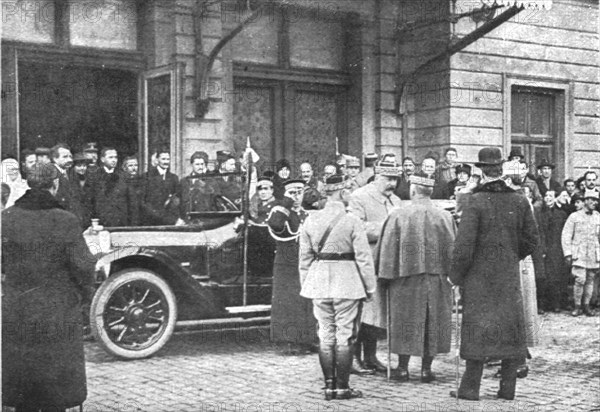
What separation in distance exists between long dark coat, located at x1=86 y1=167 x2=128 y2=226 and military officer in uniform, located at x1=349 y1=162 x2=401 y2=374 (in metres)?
2.73

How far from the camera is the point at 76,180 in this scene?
8.62 m

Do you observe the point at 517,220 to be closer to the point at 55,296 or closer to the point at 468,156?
the point at 55,296

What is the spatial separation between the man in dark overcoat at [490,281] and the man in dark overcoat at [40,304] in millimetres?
2659

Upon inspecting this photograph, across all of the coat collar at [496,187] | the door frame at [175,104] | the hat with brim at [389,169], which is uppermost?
the door frame at [175,104]

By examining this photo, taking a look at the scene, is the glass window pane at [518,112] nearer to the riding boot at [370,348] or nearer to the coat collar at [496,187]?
the riding boot at [370,348]

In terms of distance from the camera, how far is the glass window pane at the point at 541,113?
1457cm

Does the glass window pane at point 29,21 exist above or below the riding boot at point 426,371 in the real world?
above

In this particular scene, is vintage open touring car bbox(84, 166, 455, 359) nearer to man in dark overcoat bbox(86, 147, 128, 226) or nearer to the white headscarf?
man in dark overcoat bbox(86, 147, 128, 226)

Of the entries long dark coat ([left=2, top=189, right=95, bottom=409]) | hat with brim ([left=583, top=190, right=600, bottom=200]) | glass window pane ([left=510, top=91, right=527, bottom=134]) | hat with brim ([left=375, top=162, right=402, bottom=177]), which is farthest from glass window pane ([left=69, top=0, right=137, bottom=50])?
long dark coat ([left=2, top=189, right=95, bottom=409])

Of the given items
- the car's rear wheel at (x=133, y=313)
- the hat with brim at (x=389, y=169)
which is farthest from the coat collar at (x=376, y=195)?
the car's rear wheel at (x=133, y=313)

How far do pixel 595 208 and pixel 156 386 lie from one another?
6803 mm

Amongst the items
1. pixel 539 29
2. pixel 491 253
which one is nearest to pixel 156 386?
pixel 491 253

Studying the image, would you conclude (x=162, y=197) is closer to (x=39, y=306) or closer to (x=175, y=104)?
(x=175, y=104)

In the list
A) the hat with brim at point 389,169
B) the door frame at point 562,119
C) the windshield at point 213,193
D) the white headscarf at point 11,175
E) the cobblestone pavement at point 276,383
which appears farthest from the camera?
the door frame at point 562,119
